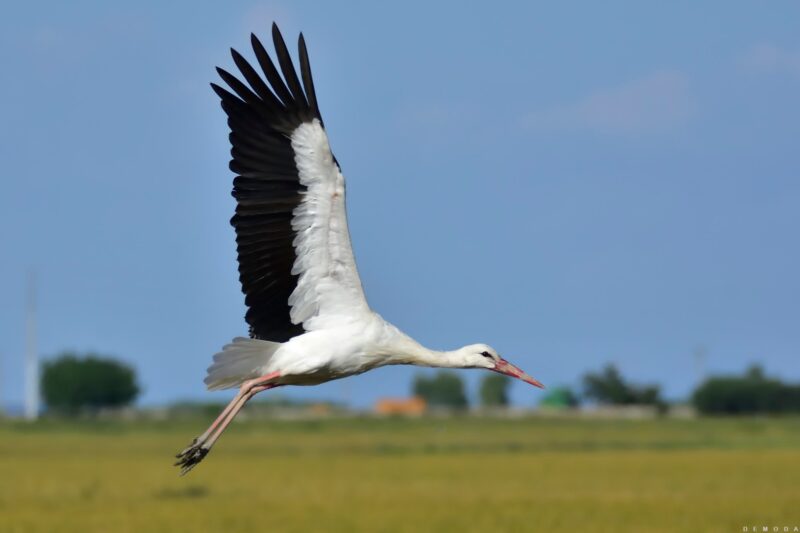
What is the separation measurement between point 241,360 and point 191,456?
39.4 inches

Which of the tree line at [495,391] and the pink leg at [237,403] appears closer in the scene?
the pink leg at [237,403]

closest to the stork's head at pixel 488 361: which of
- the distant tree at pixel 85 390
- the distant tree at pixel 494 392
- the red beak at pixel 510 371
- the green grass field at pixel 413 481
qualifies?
the red beak at pixel 510 371

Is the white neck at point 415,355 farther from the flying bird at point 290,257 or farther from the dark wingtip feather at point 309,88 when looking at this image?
the dark wingtip feather at point 309,88

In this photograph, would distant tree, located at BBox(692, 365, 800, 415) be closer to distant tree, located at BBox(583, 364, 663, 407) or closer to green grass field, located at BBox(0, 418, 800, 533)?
distant tree, located at BBox(583, 364, 663, 407)

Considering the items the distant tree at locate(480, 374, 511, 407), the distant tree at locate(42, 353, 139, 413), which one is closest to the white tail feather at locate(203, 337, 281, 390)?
the distant tree at locate(42, 353, 139, 413)

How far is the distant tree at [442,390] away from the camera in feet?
541

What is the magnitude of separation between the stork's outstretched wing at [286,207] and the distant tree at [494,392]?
143405 millimetres

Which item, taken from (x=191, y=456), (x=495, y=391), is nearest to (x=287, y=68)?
(x=191, y=456)

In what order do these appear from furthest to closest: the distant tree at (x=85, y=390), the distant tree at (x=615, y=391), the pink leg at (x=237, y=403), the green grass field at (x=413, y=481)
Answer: the distant tree at (x=85, y=390), the distant tree at (x=615, y=391), the green grass field at (x=413, y=481), the pink leg at (x=237, y=403)

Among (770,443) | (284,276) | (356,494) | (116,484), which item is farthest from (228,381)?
(770,443)

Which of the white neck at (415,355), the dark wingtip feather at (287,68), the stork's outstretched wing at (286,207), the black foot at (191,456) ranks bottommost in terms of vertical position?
the black foot at (191,456)

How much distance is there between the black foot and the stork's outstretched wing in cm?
121

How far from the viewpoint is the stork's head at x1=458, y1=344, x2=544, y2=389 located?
11945 mm

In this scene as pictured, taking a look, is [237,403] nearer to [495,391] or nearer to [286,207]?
[286,207]
